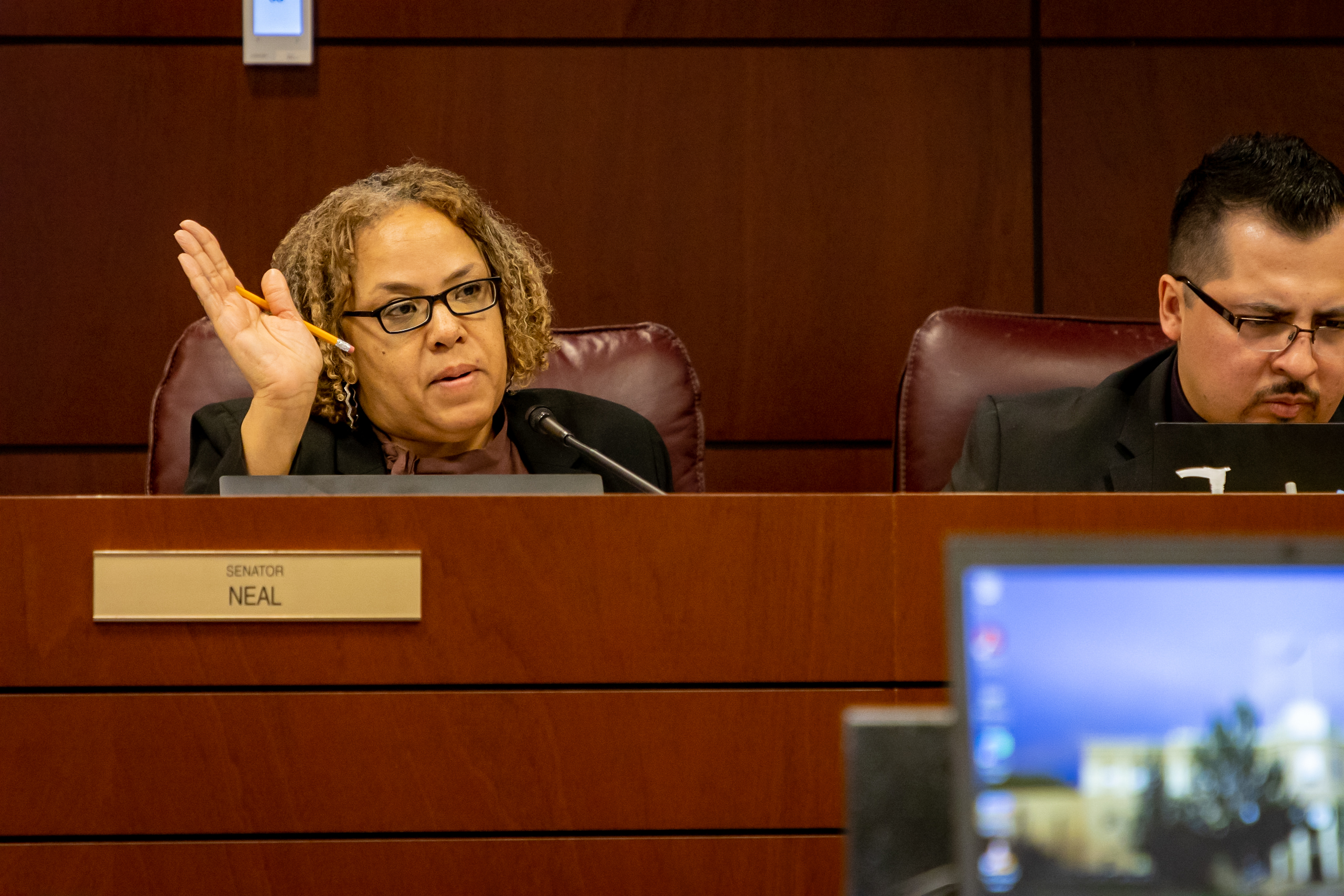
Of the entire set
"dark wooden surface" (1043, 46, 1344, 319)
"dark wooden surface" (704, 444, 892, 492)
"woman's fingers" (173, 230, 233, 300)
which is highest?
"dark wooden surface" (1043, 46, 1344, 319)

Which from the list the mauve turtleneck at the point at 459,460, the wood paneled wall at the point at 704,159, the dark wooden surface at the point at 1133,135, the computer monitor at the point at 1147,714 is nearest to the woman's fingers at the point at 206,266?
the mauve turtleneck at the point at 459,460

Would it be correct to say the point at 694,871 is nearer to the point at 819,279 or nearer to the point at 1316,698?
the point at 1316,698

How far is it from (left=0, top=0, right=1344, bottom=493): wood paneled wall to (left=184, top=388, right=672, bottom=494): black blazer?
20.4 inches

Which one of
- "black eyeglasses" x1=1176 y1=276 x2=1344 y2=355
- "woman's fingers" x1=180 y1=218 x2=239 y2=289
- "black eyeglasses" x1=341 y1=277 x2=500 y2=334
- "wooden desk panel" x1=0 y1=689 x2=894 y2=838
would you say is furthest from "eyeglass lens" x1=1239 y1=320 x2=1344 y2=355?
"woman's fingers" x1=180 y1=218 x2=239 y2=289

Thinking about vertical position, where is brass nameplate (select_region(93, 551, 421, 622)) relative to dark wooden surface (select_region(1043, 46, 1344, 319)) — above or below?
below

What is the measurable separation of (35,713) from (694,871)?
547mm

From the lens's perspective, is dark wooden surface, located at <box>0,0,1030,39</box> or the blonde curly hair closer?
the blonde curly hair

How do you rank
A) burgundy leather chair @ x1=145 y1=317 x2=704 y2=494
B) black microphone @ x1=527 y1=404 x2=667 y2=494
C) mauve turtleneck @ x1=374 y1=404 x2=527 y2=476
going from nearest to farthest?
black microphone @ x1=527 y1=404 x2=667 y2=494 → mauve turtleneck @ x1=374 y1=404 x2=527 y2=476 → burgundy leather chair @ x1=145 y1=317 x2=704 y2=494

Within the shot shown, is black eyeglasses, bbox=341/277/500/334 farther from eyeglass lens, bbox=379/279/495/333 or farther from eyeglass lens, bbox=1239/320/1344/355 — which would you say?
eyeglass lens, bbox=1239/320/1344/355

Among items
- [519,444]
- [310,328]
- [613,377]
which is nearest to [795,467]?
[613,377]

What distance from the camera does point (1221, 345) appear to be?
1.62m

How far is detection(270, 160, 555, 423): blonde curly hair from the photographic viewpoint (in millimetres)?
1749

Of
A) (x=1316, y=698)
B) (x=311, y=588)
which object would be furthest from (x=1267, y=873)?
(x=311, y=588)

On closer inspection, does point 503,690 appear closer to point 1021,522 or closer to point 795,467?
point 1021,522
